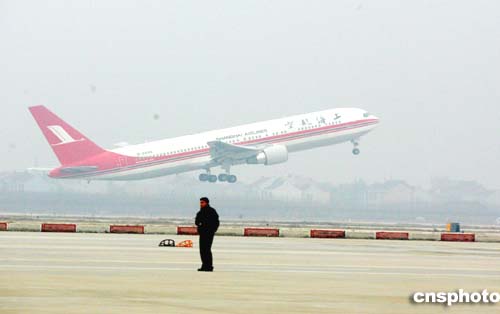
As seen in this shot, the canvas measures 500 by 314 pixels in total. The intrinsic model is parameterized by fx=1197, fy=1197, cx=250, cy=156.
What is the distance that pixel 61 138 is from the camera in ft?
354

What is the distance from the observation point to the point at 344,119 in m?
110

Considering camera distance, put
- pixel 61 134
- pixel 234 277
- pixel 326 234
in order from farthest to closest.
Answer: pixel 61 134
pixel 326 234
pixel 234 277

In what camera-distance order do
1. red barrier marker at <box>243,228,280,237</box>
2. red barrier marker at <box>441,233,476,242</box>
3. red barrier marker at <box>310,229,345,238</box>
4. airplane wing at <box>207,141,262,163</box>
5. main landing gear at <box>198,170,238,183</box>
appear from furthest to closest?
main landing gear at <box>198,170,238,183</box>, airplane wing at <box>207,141,262,163</box>, red barrier marker at <box>441,233,476,242</box>, red barrier marker at <box>310,229,345,238</box>, red barrier marker at <box>243,228,280,237</box>

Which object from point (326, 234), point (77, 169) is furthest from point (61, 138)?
point (326, 234)

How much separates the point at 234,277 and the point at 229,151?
8442cm

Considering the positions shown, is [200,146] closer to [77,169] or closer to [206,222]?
[77,169]

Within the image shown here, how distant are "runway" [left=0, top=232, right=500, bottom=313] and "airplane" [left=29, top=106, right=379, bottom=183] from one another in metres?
65.3

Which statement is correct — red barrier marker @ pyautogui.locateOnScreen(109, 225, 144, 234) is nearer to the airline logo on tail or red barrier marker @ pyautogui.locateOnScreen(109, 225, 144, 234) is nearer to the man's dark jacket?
the man's dark jacket

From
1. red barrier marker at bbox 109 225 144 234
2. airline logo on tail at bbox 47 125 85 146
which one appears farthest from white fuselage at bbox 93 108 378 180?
red barrier marker at bbox 109 225 144 234

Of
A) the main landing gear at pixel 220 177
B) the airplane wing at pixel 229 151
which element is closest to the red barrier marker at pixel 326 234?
the airplane wing at pixel 229 151

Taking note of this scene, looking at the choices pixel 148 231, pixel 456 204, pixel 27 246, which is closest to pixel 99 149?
pixel 456 204

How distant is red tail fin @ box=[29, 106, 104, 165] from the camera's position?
353ft

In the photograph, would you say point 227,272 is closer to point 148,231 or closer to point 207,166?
point 148,231

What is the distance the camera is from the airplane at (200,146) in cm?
10819
